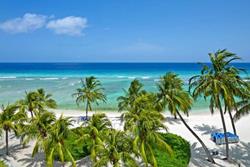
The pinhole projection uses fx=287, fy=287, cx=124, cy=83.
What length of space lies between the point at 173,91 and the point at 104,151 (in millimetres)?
9572

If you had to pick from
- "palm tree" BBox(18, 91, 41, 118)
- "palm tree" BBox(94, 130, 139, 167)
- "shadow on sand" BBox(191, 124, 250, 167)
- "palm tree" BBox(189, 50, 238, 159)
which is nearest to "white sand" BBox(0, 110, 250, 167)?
"shadow on sand" BBox(191, 124, 250, 167)

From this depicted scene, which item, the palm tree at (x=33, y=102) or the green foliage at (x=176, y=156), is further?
the palm tree at (x=33, y=102)

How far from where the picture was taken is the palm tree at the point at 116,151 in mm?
18141

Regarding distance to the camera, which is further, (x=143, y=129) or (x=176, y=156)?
(x=176, y=156)

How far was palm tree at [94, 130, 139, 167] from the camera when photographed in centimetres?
1814

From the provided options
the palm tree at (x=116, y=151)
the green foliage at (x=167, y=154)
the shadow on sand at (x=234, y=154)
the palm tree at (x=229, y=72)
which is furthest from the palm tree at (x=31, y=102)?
the palm tree at (x=229, y=72)

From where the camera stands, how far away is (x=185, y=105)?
26.0m

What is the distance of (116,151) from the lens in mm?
18125

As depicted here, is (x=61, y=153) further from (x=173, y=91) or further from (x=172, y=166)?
(x=173, y=91)

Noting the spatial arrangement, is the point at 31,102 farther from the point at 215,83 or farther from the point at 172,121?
the point at 215,83

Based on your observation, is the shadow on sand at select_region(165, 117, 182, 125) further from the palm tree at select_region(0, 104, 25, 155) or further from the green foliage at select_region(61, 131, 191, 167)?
the palm tree at select_region(0, 104, 25, 155)

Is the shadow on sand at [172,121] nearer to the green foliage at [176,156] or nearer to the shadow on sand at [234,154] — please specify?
the shadow on sand at [234,154]

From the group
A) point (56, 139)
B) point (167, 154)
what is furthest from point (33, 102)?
point (167, 154)

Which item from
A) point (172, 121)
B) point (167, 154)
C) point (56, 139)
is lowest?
point (172, 121)
